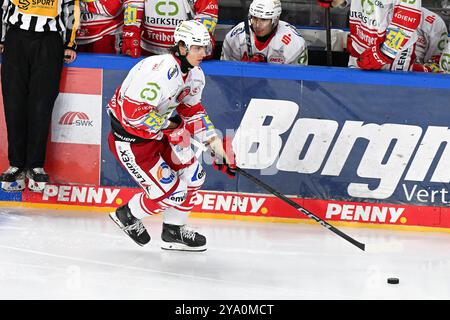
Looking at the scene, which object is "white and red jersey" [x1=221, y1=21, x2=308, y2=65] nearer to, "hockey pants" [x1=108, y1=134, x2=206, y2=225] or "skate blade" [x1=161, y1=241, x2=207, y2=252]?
"hockey pants" [x1=108, y1=134, x2=206, y2=225]

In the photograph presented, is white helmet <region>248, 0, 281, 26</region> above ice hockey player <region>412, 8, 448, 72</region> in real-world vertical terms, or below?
above

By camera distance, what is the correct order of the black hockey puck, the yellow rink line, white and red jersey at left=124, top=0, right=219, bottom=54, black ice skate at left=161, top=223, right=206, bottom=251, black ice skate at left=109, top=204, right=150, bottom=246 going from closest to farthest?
the black hockey puck, black ice skate at left=109, top=204, right=150, bottom=246, black ice skate at left=161, top=223, right=206, bottom=251, the yellow rink line, white and red jersey at left=124, top=0, right=219, bottom=54

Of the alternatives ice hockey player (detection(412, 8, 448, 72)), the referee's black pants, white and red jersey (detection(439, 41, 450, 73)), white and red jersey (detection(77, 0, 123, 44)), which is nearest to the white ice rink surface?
the referee's black pants

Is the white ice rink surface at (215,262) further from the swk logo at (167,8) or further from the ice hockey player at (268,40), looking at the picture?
the swk logo at (167,8)

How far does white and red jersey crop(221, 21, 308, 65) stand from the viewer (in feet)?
26.8

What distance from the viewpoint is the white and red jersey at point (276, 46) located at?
817 centimetres

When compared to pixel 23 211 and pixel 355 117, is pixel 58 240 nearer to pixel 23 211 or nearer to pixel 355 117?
pixel 23 211

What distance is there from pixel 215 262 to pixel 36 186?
5.25 ft

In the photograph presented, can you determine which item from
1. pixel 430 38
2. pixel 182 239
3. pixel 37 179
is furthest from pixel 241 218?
pixel 430 38

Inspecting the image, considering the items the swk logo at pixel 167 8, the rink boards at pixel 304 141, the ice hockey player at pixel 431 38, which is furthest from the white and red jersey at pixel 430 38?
the swk logo at pixel 167 8

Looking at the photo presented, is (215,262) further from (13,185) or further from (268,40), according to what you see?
(268,40)

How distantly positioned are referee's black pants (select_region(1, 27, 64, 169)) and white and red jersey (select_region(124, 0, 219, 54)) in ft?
2.14

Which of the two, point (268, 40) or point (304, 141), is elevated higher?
point (268, 40)

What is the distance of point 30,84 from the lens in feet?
25.8
